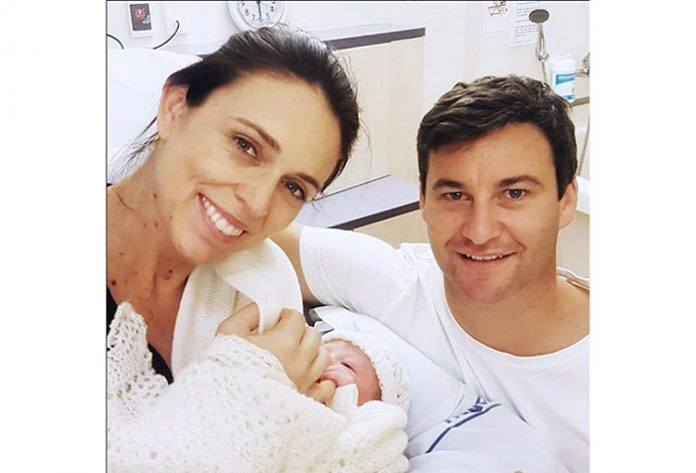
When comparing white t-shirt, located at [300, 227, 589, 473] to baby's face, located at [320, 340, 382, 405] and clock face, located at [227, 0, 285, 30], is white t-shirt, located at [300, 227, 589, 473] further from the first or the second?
clock face, located at [227, 0, 285, 30]

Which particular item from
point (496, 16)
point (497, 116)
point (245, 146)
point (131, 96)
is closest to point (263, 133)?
point (245, 146)

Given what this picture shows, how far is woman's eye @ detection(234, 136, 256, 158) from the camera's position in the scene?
2.53 feet

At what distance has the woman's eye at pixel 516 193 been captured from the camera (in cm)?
82

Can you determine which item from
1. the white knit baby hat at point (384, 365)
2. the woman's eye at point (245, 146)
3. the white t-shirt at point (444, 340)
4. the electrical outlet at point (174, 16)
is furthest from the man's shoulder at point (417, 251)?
the electrical outlet at point (174, 16)

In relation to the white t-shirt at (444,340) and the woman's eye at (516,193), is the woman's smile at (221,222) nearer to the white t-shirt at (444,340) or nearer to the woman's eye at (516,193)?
the white t-shirt at (444,340)

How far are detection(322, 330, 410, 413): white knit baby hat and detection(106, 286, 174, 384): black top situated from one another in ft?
0.54

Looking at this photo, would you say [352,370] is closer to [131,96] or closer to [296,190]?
[296,190]

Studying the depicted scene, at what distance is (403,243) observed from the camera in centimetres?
87

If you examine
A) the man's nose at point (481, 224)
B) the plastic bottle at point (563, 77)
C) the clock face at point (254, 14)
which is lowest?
the man's nose at point (481, 224)

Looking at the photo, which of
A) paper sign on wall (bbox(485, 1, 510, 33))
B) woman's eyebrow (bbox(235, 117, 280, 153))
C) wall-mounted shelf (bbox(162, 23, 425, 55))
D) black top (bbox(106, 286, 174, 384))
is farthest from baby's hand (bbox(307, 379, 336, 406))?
paper sign on wall (bbox(485, 1, 510, 33))

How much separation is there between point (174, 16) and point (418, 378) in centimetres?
48

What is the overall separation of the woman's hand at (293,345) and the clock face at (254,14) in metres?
0.30
